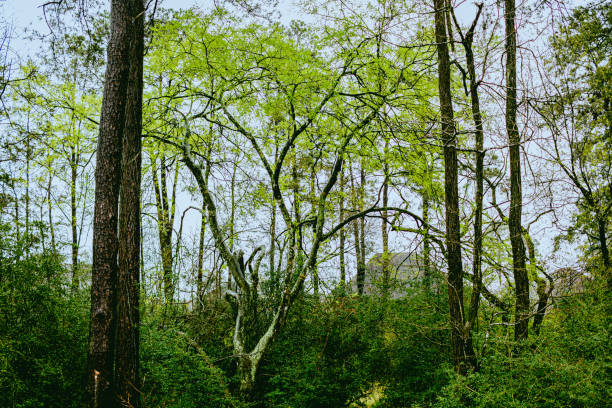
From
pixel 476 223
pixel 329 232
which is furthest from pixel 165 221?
pixel 476 223

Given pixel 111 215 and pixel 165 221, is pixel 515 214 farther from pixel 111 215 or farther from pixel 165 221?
pixel 165 221

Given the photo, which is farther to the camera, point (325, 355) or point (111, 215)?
point (325, 355)

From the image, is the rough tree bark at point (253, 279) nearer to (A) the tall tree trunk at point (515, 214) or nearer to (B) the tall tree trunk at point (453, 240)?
(B) the tall tree trunk at point (453, 240)

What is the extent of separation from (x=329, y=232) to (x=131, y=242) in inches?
136

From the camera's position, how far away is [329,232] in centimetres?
730

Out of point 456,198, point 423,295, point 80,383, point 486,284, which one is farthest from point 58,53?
point 486,284

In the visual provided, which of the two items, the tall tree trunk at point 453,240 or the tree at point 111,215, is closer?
the tree at point 111,215

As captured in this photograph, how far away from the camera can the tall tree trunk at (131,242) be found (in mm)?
4578

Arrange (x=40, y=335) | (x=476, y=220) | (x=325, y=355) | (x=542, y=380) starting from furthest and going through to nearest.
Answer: (x=325, y=355) < (x=40, y=335) < (x=476, y=220) < (x=542, y=380)

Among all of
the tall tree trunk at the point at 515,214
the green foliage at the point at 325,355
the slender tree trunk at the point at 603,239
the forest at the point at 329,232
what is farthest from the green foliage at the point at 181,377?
the slender tree trunk at the point at 603,239

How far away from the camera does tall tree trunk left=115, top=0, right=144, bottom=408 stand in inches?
180

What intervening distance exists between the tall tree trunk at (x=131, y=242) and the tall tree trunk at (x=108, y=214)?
9 centimetres

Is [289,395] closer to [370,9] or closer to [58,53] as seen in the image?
[58,53]

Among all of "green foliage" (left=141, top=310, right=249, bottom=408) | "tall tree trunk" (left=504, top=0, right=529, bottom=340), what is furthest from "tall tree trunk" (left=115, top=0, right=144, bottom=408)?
"tall tree trunk" (left=504, top=0, right=529, bottom=340)
